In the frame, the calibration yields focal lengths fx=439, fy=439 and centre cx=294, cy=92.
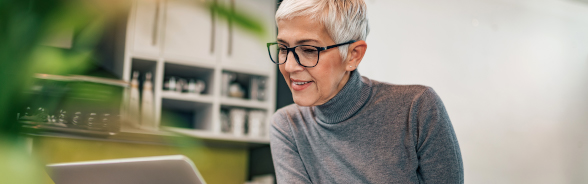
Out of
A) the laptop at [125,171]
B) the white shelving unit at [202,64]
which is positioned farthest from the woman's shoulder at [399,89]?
the white shelving unit at [202,64]

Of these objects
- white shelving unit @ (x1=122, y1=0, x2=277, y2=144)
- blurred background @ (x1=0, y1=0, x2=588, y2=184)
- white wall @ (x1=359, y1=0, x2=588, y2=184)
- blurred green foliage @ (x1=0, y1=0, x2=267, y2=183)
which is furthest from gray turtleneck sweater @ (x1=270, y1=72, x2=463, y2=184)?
white shelving unit @ (x1=122, y1=0, x2=277, y2=144)

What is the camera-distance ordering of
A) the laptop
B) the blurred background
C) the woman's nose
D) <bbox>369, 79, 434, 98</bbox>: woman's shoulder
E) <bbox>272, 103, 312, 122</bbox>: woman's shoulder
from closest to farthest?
the laptop → the woman's nose → <bbox>369, 79, 434, 98</bbox>: woman's shoulder → <bbox>272, 103, 312, 122</bbox>: woman's shoulder → the blurred background

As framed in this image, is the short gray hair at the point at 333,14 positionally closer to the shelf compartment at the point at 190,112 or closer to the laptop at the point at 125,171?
the laptop at the point at 125,171

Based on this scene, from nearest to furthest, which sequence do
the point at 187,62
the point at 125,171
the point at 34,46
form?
the point at 34,46
the point at 125,171
the point at 187,62

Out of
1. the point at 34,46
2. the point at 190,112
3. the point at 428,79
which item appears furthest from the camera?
the point at 190,112

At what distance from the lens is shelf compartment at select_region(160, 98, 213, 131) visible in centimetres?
283

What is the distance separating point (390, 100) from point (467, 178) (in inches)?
49.1

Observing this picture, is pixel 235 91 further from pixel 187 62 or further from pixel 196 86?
pixel 187 62

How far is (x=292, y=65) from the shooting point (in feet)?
3.00

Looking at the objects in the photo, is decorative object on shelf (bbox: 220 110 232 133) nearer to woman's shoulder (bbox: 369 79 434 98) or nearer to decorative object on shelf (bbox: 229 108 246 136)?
decorative object on shelf (bbox: 229 108 246 136)

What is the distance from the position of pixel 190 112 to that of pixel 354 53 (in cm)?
232

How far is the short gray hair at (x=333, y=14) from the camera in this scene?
3.08ft

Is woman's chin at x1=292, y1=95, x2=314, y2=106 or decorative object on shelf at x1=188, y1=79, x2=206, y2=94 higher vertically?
decorative object on shelf at x1=188, y1=79, x2=206, y2=94

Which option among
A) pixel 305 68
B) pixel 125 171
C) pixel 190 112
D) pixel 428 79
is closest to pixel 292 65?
pixel 305 68
